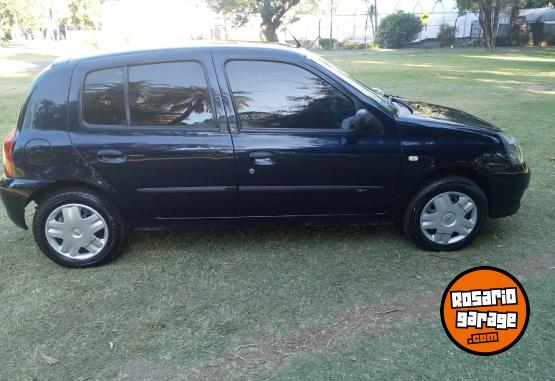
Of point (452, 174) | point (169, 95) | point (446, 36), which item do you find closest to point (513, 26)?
point (446, 36)

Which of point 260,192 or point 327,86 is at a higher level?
point 327,86

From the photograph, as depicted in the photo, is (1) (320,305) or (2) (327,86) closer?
(1) (320,305)

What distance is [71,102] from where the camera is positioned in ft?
11.6

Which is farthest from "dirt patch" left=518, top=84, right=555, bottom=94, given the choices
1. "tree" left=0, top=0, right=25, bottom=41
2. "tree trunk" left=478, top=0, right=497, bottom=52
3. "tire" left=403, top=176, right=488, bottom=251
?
"tree" left=0, top=0, right=25, bottom=41

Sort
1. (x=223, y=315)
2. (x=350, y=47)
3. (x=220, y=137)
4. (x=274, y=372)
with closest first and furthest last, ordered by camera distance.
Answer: (x=274, y=372), (x=223, y=315), (x=220, y=137), (x=350, y=47)

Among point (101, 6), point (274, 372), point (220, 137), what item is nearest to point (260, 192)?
point (220, 137)

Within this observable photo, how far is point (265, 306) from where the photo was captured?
3166mm

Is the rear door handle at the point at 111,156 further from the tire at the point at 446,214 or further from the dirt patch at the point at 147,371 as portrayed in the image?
the tire at the point at 446,214

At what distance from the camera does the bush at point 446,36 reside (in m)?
40.4

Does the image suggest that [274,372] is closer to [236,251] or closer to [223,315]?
[223,315]

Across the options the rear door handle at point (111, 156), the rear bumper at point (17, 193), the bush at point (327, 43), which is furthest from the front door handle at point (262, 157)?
the bush at point (327, 43)

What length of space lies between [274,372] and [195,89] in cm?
206

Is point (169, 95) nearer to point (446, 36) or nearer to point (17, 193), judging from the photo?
point (17, 193)

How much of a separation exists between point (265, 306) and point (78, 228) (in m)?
1.57
